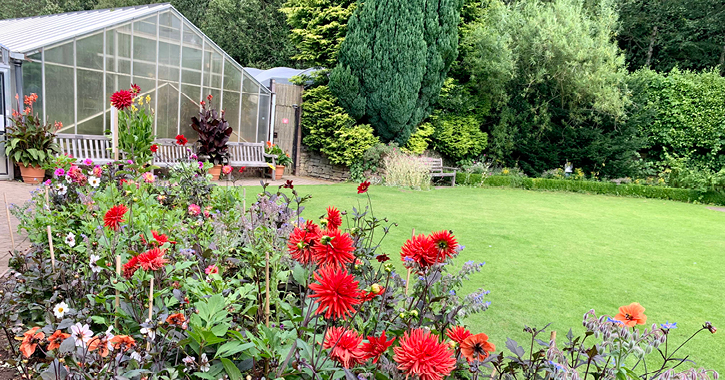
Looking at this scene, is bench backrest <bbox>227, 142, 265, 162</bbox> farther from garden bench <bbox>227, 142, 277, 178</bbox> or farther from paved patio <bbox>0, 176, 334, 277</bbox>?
paved patio <bbox>0, 176, 334, 277</bbox>

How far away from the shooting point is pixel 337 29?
37.2 feet

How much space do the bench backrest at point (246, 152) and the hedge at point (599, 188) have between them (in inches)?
209

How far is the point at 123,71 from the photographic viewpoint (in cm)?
837

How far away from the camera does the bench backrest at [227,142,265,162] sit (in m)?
10.2

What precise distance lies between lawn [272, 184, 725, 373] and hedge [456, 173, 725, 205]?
76.2 inches

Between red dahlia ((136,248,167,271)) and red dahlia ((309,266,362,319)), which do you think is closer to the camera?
red dahlia ((309,266,362,319))

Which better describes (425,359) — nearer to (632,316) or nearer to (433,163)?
(632,316)

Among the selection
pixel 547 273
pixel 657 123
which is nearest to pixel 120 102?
pixel 547 273

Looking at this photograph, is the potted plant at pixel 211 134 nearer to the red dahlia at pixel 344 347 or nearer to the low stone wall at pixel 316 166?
the low stone wall at pixel 316 166

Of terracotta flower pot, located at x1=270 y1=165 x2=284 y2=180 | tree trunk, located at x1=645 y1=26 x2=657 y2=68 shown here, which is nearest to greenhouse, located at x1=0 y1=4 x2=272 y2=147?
terracotta flower pot, located at x1=270 y1=165 x2=284 y2=180

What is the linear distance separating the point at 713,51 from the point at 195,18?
23.1 m

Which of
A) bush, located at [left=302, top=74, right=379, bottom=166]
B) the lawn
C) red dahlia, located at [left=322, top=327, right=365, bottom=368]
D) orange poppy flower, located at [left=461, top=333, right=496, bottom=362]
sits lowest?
the lawn

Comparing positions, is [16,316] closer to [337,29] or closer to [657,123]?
[337,29]

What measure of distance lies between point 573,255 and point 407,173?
5.46 metres
